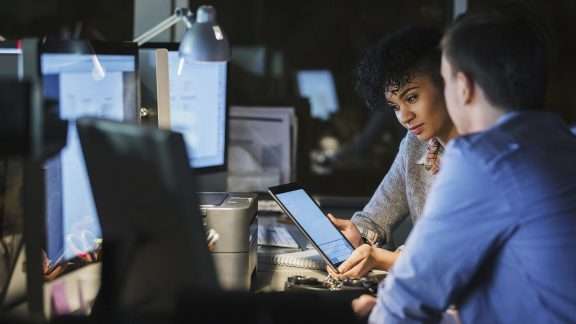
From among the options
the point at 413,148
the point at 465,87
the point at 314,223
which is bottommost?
the point at 314,223

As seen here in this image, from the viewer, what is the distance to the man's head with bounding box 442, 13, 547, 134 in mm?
1529

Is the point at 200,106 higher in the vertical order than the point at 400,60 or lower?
lower

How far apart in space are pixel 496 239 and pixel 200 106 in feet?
4.46

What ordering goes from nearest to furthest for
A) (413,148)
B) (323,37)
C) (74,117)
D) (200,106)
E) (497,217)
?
(497,217) < (74,117) < (413,148) < (200,106) < (323,37)

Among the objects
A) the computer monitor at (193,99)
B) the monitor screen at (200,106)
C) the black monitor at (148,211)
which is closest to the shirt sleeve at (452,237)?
the black monitor at (148,211)

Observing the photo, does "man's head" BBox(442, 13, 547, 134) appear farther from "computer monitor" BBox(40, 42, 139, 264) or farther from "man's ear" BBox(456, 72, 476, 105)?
"computer monitor" BBox(40, 42, 139, 264)

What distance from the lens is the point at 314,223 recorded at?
7.18 ft

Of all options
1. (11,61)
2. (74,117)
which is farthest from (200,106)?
(11,61)

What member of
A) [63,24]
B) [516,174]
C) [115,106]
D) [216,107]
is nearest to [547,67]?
[516,174]

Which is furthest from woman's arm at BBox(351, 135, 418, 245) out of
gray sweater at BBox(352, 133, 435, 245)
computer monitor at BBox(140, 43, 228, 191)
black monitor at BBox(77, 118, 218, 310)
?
black monitor at BBox(77, 118, 218, 310)

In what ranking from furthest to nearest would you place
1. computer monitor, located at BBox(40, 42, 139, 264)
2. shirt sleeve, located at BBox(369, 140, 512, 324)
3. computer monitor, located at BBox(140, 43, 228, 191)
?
1. computer monitor, located at BBox(140, 43, 228, 191)
2. computer monitor, located at BBox(40, 42, 139, 264)
3. shirt sleeve, located at BBox(369, 140, 512, 324)

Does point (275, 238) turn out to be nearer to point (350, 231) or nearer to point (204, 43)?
point (350, 231)

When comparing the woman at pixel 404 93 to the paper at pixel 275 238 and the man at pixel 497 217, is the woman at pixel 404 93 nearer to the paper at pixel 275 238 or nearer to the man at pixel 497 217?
the paper at pixel 275 238

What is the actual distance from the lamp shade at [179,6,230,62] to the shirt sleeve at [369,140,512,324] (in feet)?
3.43
